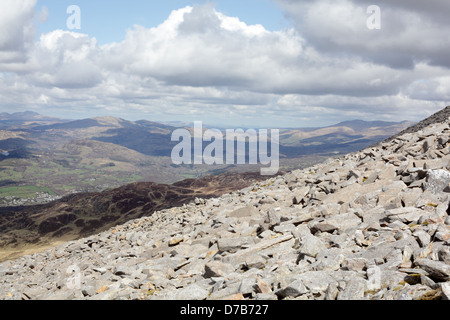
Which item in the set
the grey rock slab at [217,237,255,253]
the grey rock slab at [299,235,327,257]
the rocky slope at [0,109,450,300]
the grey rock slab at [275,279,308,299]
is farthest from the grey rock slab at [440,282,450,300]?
the grey rock slab at [217,237,255,253]

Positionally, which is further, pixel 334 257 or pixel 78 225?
pixel 78 225

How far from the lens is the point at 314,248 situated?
1508cm

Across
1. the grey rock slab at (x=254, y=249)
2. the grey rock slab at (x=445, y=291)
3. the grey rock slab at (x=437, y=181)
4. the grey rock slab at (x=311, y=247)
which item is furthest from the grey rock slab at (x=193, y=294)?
the grey rock slab at (x=437, y=181)

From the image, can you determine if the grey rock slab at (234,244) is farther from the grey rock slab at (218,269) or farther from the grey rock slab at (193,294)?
the grey rock slab at (193,294)

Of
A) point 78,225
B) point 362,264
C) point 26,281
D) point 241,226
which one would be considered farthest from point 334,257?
point 78,225

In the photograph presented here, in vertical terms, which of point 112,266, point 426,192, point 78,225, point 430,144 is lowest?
point 78,225

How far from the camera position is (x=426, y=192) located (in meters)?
18.7

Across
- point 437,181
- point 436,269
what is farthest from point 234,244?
point 437,181

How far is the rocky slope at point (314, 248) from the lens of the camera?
11.5 m

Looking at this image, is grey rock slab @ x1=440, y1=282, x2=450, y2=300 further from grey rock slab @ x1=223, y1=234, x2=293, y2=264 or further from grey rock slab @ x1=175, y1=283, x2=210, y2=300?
grey rock slab @ x1=223, y1=234, x2=293, y2=264

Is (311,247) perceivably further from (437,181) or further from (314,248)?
(437,181)

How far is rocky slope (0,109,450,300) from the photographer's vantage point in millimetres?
11531

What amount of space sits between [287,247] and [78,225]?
19946 cm
